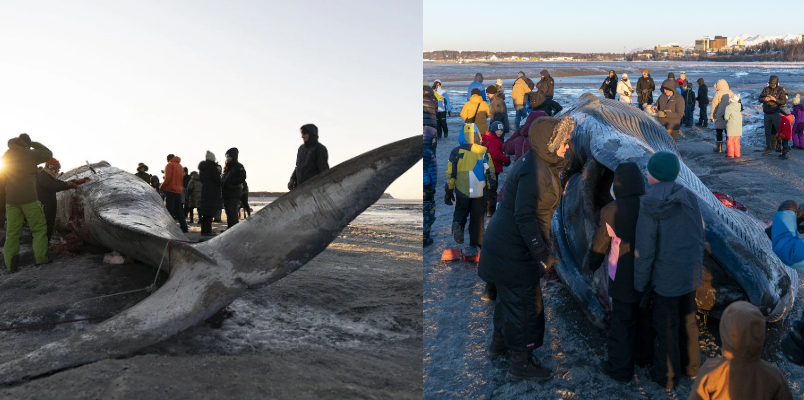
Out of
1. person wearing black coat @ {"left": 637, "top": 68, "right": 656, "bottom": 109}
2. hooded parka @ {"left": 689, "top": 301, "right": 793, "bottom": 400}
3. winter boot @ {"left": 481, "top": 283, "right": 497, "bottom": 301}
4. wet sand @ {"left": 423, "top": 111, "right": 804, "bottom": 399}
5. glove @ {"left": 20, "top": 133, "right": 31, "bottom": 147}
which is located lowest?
wet sand @ {"left": 423, "top": 111, "right": 804, "bottom": 399}

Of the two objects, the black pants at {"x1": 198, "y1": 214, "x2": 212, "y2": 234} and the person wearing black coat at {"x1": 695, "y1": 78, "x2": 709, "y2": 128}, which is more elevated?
the person wearing black coat at {"x1": 695, "y1": 78, "x2": 709, "y2": 128}

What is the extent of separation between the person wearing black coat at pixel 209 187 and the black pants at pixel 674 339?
26.2ft

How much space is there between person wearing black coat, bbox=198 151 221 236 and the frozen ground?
2.43 meters

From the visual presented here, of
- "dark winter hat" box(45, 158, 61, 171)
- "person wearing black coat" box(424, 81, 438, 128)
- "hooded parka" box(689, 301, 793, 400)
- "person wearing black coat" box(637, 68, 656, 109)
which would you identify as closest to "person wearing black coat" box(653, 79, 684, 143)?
"person wearing black coat" box(424, 81, 438, 128)

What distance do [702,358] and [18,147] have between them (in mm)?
8394

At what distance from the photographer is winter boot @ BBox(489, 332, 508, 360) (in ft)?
14.4

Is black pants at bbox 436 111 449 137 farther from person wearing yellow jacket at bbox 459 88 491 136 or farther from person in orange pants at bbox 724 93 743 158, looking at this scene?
person in orange pants at bbox 724 93 743 158

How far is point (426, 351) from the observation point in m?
4.51

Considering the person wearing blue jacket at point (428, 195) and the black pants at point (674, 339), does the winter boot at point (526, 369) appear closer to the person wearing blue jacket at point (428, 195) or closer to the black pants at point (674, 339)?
the black pants at point (674, 339)

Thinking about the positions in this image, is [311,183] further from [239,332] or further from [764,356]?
[764,356]

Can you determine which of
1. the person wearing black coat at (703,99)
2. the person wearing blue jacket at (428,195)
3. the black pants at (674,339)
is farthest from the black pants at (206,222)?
the person wearing black coat at (703,99)

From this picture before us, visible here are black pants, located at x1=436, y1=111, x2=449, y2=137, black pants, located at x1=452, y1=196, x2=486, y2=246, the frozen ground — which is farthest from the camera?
black pants, located at x1=436, y1=111, x2=449, y2=137

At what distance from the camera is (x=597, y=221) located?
507 centimetres

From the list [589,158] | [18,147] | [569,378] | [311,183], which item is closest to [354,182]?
[311,183]
